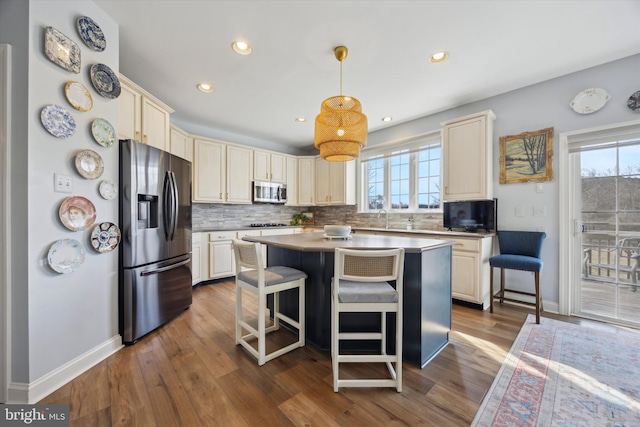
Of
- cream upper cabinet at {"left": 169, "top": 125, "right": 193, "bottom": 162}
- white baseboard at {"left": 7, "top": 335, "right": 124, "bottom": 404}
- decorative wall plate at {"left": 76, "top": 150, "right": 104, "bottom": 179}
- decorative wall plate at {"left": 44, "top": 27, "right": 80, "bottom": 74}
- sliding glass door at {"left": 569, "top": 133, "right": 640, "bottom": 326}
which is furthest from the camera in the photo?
cream upper cabinet at {"left": 169, "top": 125, "right": 193, "bottom": 162}

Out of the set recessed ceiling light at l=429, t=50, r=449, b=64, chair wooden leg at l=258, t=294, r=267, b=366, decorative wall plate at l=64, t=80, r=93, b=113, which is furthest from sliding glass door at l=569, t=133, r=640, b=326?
decorative wall plate at l=64, t=80, r=93, b=113

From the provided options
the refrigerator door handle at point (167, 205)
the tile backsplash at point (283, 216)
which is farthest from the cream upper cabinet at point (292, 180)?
the refrigerator door handle at point (167, 205)

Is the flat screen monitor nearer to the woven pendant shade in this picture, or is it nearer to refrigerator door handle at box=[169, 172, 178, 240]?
the woven pendant shade

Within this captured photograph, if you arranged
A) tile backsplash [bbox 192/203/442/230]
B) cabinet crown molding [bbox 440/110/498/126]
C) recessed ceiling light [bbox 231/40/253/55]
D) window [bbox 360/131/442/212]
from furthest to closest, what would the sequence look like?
tile backsplash [bbox 192/203/442/230]
window [bbox 360/131/442/212]
cabinet crown molding [bbox 440/110/498/126]
recessed ceiling light [bbox 231/40/253/55]

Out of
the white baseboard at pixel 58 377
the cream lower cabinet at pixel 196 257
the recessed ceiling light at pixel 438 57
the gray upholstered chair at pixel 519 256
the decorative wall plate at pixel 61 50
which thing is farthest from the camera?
the cream lower cabinet at pixel 196 257

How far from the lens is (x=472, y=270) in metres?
2.95

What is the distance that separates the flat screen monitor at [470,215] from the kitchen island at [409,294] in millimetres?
1394

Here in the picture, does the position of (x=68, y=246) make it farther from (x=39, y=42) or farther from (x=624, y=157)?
(x=624, y=157)

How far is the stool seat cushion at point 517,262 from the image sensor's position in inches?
100

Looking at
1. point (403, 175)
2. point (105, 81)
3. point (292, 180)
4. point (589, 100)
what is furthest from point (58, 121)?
point (589, 100)

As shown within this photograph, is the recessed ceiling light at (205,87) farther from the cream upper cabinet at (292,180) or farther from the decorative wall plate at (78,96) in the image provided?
the cream upper cabinet at (292,180)

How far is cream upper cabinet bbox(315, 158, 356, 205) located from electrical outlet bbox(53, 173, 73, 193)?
3.76m

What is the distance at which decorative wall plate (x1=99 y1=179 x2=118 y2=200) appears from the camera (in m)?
1.88

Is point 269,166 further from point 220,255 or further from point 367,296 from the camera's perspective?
point 367,296
